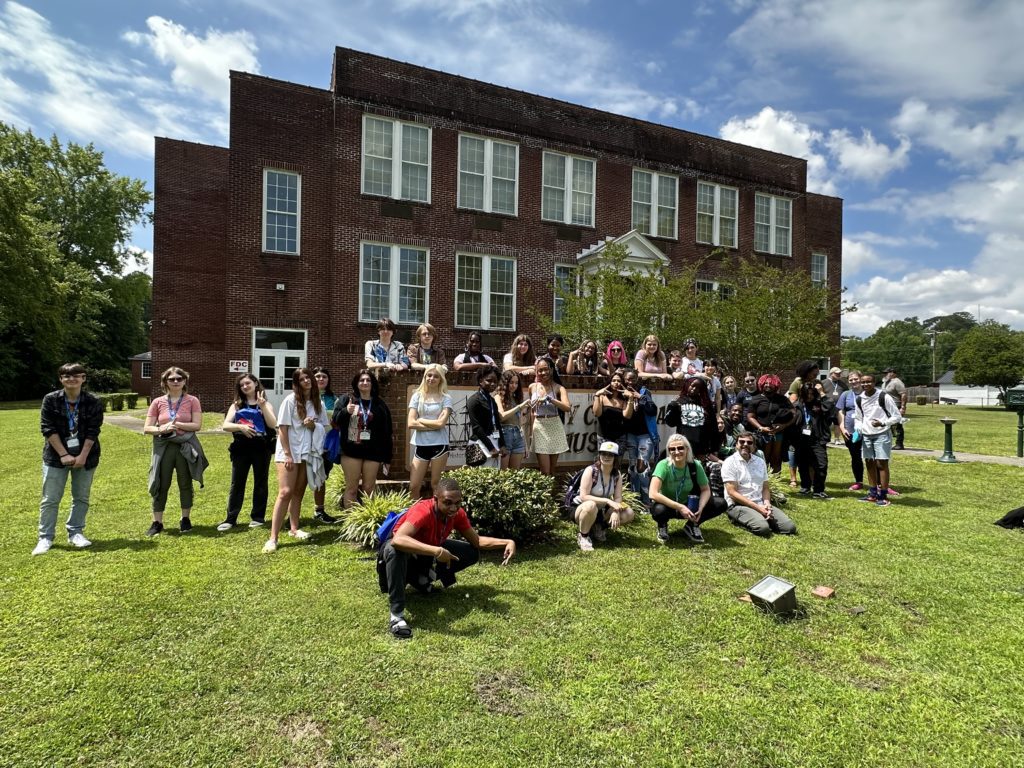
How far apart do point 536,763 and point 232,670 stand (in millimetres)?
1906

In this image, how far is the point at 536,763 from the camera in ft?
8.80

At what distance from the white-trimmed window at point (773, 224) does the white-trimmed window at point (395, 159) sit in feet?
47.2

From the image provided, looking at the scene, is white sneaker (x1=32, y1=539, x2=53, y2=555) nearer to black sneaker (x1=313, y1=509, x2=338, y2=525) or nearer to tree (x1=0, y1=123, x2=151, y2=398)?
black sneaker (x1=313, y1=509, x2=338, y2=525)

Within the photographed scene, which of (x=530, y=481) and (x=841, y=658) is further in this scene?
(x=530, y=481)

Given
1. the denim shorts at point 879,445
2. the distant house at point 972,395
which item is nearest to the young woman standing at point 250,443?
the denim shorts at point 879,445

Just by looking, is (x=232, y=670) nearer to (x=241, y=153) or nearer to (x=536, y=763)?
(x=536, y=763)

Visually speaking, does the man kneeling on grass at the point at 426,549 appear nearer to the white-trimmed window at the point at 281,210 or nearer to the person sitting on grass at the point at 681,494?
the person sitting on grass at the point at 681,494

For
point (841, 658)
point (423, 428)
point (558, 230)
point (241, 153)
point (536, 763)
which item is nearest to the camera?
point (536, 763)

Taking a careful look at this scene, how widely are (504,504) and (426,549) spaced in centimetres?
185

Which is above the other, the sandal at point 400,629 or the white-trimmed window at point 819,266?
the white-trimmed window at point 819,266

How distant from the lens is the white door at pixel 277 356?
17.4 meters

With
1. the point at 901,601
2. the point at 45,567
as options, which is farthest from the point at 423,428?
the point at 901,601

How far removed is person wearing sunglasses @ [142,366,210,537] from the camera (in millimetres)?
6199

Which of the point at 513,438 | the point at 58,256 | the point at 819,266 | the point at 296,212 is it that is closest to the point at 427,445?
the point at 513,438
